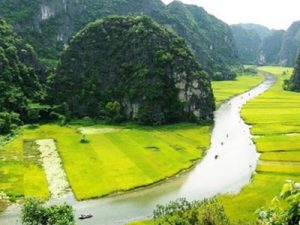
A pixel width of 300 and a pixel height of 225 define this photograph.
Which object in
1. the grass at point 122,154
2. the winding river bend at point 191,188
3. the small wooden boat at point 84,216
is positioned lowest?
the winding river bend at point 191,188

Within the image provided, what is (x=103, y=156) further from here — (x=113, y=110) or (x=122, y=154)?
(x=113, y=110)

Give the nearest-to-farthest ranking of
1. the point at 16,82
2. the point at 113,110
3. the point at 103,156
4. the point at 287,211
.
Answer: the point at 287,211
the point at 103,156
the point at 113,110
the point at 16,82

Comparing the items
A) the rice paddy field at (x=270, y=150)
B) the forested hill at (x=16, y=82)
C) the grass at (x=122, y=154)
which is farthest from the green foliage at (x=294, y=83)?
the forested hill at (x=16, y=82)

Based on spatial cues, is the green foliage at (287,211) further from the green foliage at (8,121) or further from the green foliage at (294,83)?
the green foliage at (294,83)

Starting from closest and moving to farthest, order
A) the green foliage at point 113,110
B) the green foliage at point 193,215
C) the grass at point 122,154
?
the green foliage at point 193,215
the grass at point 122,154
the green foliage at point 113,110

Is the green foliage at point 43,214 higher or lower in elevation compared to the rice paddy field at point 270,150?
higher

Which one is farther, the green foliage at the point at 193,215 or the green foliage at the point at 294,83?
the green foliage at the point at 294,83

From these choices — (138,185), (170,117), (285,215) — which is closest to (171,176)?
(138,185)

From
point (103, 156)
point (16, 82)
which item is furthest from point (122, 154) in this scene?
point (16, 82)
